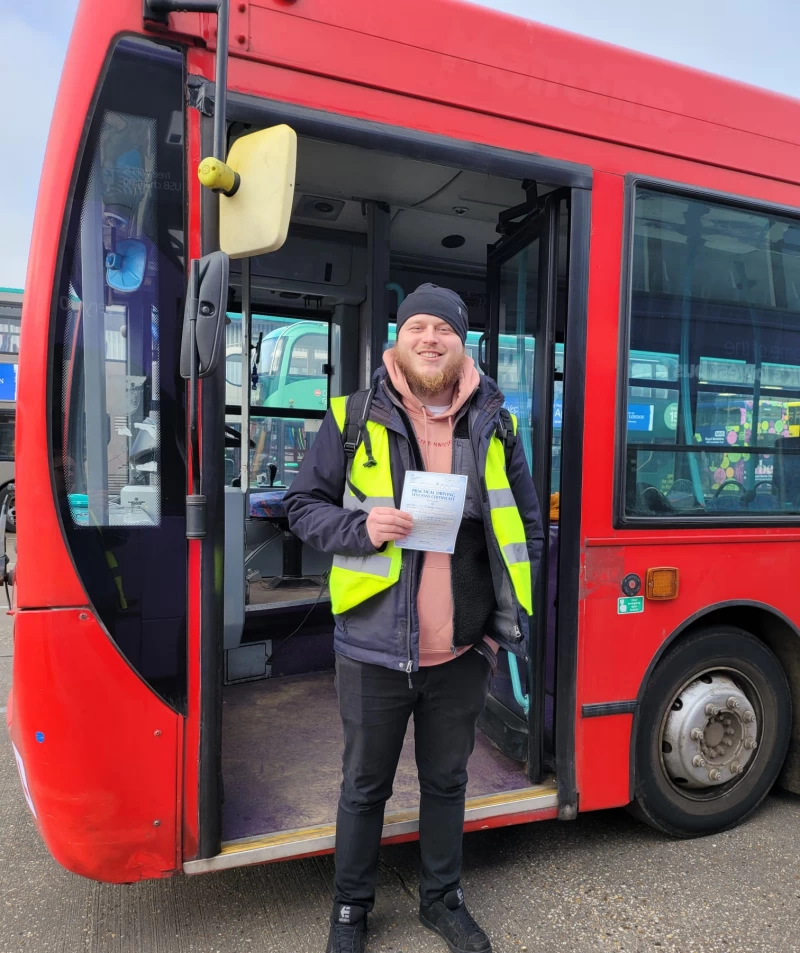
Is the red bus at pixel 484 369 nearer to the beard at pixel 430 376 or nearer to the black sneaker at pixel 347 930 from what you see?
the black sneaker at pixel 347 930

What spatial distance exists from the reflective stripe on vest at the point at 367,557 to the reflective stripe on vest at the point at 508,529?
11.5 inches

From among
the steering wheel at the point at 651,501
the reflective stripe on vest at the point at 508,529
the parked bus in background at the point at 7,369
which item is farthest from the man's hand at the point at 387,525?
the parked bus in background at the point at 7,369

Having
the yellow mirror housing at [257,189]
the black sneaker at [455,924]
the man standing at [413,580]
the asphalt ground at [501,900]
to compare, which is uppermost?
the yellow mirror housing at [257,189]

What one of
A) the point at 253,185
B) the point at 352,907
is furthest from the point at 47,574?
the point at 352,907

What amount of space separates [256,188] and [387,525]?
921 millimetres

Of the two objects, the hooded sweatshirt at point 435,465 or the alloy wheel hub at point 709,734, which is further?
the alloy wheel hub at point 709,734

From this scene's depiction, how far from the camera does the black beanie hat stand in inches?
79.3

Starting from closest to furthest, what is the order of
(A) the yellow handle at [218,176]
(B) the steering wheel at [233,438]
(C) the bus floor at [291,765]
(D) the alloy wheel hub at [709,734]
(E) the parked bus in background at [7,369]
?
1. (A) the yellow handle at [218,176]
2. (C) the bus floor at [291,765]
3. (D) the alloy wheel hub at [709,734]
4. (B) the steering wheel at [233,438]
5. (E) the parked bus in background at [7,369]

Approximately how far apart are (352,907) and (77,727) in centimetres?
96

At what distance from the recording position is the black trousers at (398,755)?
200cm

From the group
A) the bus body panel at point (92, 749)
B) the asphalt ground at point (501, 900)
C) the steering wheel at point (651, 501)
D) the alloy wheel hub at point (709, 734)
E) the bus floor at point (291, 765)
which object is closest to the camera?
the bus body panel at point (92, 749)

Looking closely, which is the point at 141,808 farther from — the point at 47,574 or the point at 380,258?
the point at 380,258

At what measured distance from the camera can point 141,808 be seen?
1944 millimetres

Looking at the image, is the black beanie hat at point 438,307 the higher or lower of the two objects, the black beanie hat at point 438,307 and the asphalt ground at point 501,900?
the higher
